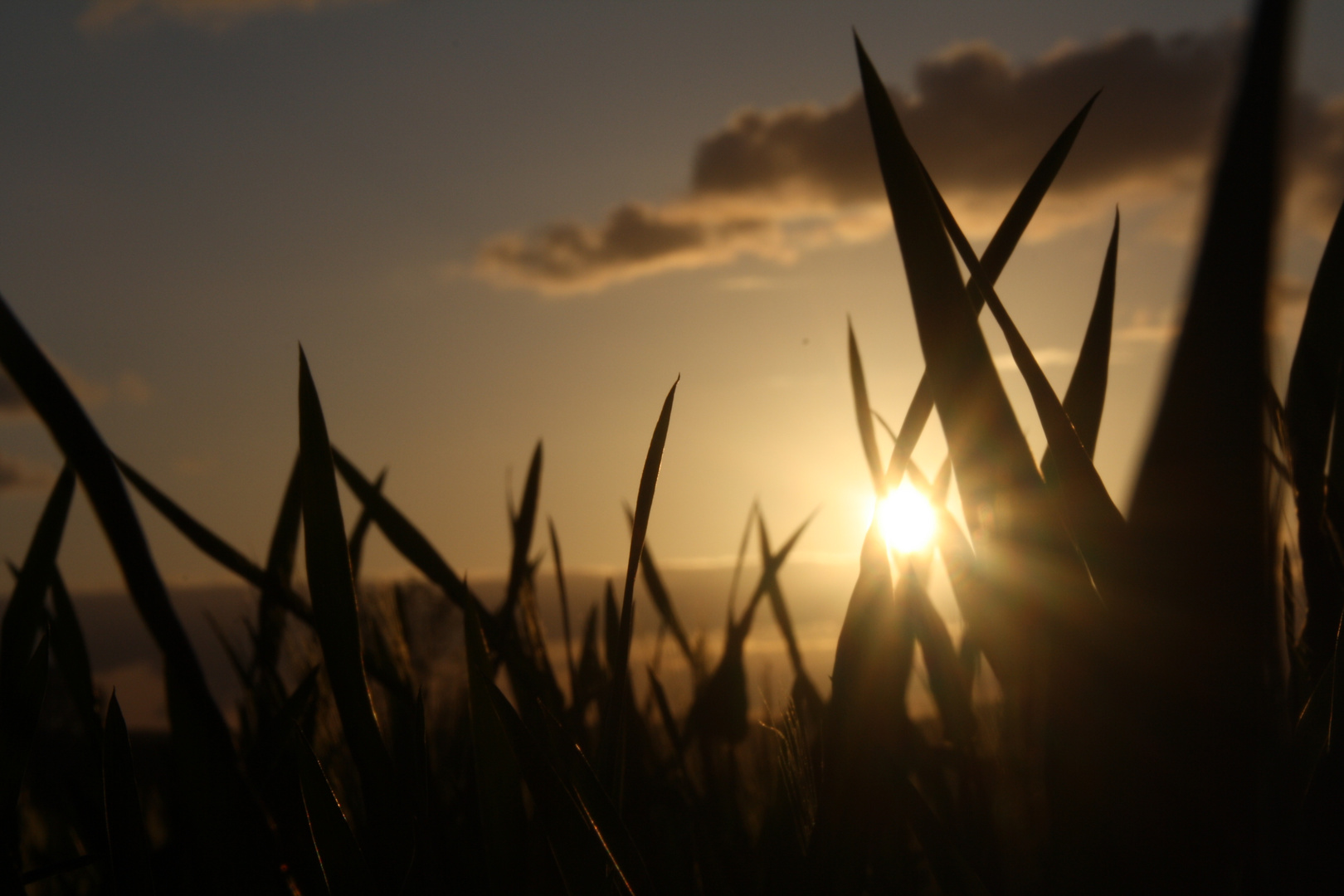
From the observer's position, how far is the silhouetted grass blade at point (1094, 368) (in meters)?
0.56

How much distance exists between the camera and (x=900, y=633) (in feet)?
1.76

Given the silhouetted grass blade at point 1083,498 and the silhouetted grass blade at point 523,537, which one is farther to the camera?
the silhouetted grass blade at point 523,537

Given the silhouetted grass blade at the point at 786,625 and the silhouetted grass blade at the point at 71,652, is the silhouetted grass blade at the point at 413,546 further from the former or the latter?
the silhouetted grass blade at the point at 786,625

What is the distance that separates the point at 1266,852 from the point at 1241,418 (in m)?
0.19

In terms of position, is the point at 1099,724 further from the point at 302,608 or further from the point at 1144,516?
the point at 302,608

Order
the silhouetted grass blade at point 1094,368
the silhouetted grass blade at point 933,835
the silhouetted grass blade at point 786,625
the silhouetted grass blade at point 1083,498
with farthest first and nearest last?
the silhouetted grass blade at point 786,625, the silhouetted grass blade at point 1094,368, the silhouetted grass blade at point 933,835, the silhouetted grass blade at point 1083,498

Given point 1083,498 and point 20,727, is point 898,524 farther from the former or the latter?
point 20,727

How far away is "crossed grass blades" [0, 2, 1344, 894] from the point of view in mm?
258

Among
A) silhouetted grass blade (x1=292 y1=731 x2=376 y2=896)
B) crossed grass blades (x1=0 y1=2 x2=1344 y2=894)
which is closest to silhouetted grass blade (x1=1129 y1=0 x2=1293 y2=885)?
crossed grass blades (x1=0 y1=2 x2=1344 y2=894)

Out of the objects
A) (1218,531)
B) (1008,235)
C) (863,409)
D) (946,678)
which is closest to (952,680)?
(946,678)

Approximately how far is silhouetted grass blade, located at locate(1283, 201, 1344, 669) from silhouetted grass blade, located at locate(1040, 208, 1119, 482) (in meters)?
0.10

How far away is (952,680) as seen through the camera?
73 centimetres

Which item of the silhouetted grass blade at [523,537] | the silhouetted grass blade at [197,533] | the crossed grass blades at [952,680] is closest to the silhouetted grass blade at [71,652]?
the crossed grass blades at [952,680]

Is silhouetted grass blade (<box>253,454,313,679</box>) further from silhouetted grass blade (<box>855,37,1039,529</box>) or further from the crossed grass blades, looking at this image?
silhouetted grass blade (<box>855,37,1039,529</box>)
